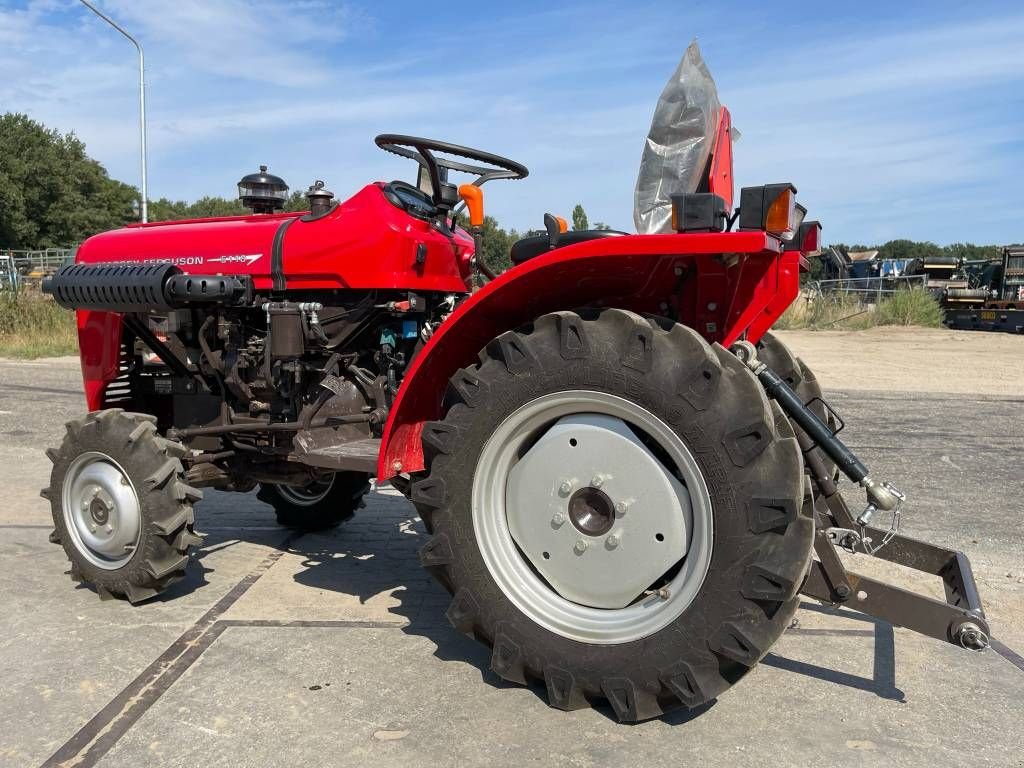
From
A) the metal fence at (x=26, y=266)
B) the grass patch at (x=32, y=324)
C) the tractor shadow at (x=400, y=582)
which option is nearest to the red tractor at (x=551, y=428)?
the tractor shadow at (x=400, y=582)

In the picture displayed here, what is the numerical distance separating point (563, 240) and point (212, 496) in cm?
364

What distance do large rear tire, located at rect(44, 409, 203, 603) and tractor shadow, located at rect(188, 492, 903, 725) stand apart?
27 cm

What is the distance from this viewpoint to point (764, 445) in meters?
2.30

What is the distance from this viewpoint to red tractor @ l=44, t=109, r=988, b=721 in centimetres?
239

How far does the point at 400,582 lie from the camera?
395 centimetres

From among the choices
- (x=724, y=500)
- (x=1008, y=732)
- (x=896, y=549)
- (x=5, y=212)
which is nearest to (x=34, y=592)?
(x=724, y=500)

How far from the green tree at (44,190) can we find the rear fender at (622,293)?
145ft

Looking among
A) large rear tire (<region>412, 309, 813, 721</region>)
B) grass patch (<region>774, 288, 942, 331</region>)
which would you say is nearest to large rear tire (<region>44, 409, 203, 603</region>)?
large rear tire (<region>412, 309, 813, 721</region>)

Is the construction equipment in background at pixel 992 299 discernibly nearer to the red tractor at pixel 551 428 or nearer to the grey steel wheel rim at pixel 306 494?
the red tractor at pixel 551 428

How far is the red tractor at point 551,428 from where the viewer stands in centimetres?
239

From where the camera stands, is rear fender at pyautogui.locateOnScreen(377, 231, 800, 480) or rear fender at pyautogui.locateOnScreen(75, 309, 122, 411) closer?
rear fender at pyautogui.locateOnScreen(377, 231, 800, 480)

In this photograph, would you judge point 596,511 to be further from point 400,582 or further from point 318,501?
point 318,501

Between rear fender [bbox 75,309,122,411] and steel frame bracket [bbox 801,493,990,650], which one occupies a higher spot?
rear fender [bbox 75,309,122,411]

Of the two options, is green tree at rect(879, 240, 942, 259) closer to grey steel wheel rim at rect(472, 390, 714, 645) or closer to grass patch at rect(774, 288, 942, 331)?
grass patch at rect(774, 288, 942, 331)
